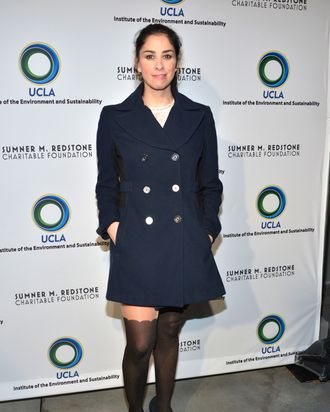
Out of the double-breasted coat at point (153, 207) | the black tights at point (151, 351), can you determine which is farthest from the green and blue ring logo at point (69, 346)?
the double-breasted coat at point (153, 207)

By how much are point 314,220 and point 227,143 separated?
802mm

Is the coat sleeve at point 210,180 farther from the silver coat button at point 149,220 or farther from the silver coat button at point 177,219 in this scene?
the silver coat button at point 149,220

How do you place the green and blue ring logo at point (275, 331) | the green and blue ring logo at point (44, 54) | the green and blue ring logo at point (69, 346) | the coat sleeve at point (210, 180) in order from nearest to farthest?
the coat sleeve at point (210, 180), the green and blue ring logo at point (44, 54), the green and blue ring logo at point (69, 346), the green and blue ring logo at point (275, 331)

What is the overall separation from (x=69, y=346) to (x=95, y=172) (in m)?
1.05

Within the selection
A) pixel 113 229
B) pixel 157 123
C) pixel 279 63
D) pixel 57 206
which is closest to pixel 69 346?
pixel 57 206

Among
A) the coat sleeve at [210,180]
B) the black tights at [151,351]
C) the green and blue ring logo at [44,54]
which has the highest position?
the green and blue ring logo at [44,54]

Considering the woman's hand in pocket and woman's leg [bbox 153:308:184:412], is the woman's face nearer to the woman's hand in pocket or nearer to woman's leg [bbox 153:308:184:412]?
the woman's hand in pocket

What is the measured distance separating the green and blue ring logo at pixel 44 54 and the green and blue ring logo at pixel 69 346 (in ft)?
4.90

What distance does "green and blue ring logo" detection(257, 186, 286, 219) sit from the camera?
2824mm

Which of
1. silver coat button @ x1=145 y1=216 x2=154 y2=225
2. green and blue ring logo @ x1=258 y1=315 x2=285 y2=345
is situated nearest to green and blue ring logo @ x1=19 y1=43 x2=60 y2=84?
silver coat button @ x1=145 y1=216 x2=154 y2=225

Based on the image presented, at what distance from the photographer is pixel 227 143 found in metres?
2.70

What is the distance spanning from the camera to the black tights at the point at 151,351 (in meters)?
2.07

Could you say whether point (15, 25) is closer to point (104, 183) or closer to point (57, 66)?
point (57, 66)

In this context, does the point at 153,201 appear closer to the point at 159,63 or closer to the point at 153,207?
the point at 153,207
